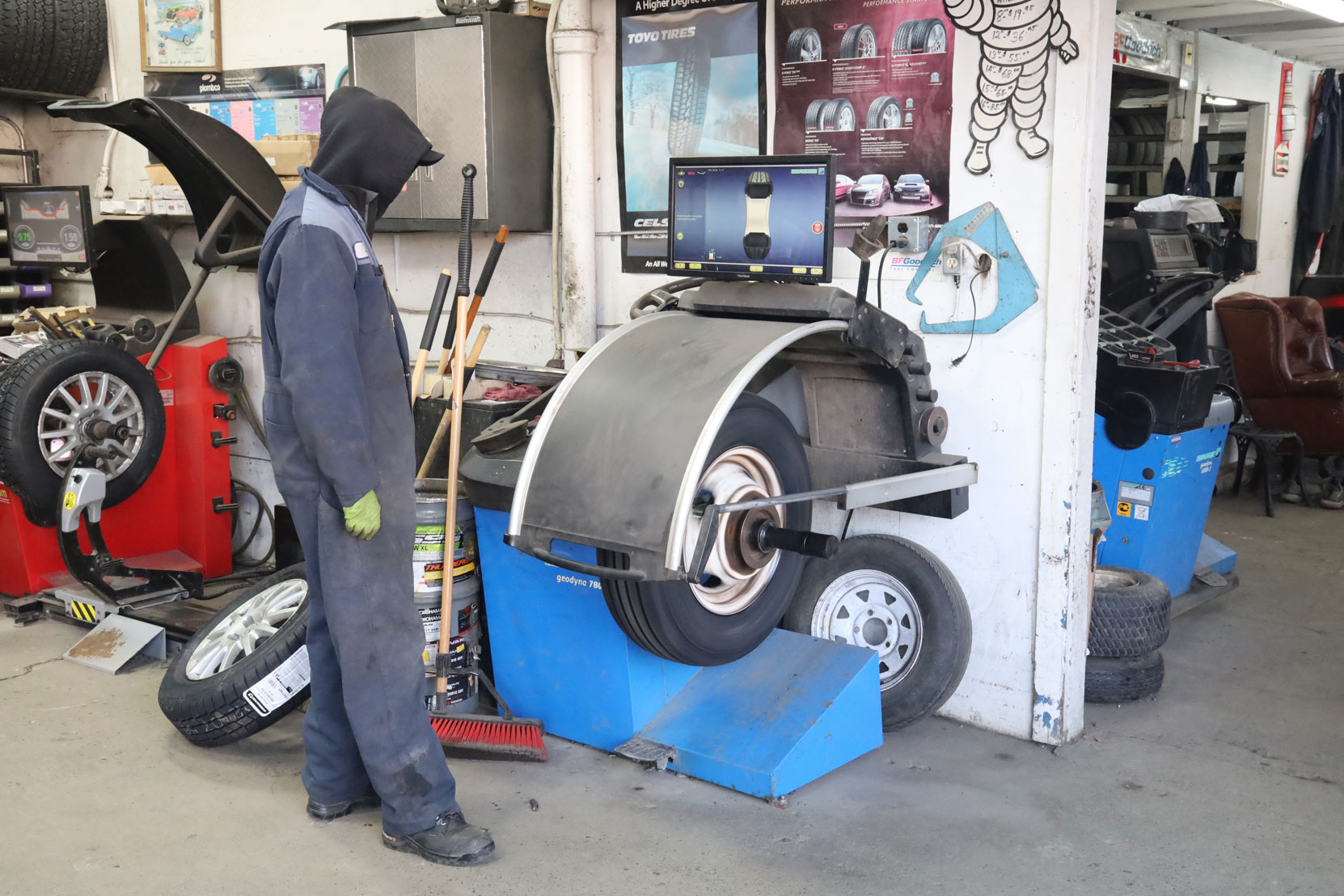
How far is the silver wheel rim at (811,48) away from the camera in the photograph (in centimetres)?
346

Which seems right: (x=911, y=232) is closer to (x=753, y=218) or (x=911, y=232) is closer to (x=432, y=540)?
(x=753, y=218)

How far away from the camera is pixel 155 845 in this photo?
9.07 feet

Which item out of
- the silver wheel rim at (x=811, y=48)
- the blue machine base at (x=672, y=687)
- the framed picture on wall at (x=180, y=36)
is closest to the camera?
the blue machine base at (x=672, y=687)

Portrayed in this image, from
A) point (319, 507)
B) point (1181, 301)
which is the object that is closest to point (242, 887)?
point (319, 507)

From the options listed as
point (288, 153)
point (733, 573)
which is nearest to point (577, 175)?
point (288, 153)

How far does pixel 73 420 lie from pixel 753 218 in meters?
2.71

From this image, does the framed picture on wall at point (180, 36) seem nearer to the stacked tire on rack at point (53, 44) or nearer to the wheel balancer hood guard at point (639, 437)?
the stacked tire on rack at point (53, 44)

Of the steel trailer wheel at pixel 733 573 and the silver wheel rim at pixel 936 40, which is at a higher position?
the silver wheel rim at pixel 936 40

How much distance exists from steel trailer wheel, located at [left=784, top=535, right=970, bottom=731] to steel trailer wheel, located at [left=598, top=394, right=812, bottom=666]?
1.60 ft

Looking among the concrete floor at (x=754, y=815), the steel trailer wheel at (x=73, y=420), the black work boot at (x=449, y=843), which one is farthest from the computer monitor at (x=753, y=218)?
the steel trailer wheel at (x=73, y=420)

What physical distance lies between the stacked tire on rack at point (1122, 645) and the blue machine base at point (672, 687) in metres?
0.82

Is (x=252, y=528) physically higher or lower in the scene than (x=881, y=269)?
lower

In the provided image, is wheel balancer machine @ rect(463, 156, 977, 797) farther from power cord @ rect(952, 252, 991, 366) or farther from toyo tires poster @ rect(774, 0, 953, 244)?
toyo tires poster @ rect(774, 0, 953, 244)

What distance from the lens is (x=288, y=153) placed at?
4438 millimetres
